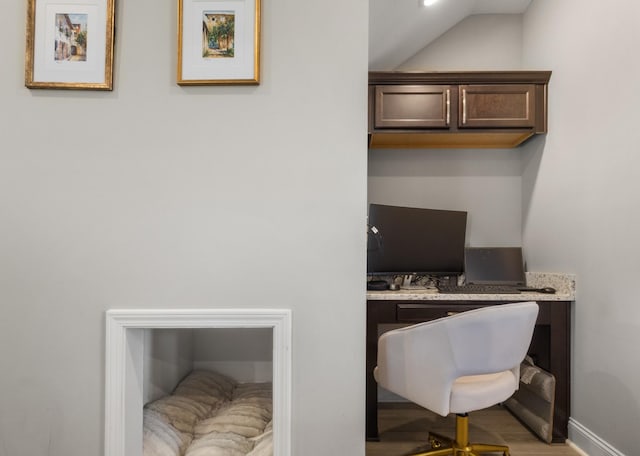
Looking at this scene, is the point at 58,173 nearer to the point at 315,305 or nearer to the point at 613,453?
the point at 315,305

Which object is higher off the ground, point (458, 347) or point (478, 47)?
point (478, 47)

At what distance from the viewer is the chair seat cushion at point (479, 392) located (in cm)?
178

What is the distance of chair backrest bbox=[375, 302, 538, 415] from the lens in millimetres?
1701

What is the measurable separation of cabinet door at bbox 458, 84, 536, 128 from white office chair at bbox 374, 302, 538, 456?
139 centimetres

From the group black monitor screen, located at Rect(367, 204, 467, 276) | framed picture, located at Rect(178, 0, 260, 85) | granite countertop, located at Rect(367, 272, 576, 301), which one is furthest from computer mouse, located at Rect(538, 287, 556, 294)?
framed picture, located at Rect(178, 0, 260, 85)

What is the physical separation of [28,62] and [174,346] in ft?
4.88

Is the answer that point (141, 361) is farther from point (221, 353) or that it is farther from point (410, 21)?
point (410, 21)

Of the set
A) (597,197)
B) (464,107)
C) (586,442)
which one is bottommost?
(586,442)

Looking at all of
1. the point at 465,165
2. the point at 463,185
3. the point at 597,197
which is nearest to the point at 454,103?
the point at 465,165

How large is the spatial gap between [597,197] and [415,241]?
1119 millimetres

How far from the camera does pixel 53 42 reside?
58.9 inches

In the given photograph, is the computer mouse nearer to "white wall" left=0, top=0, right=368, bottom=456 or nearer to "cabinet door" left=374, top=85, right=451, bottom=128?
"cabinet door" left=374, top=85, right=451, bottom=128

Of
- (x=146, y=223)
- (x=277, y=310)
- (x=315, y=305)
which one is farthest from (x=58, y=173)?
(x=315, y=305)

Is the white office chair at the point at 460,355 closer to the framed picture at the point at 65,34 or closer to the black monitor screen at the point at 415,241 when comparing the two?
the black monitor screen at the point at 415,241
